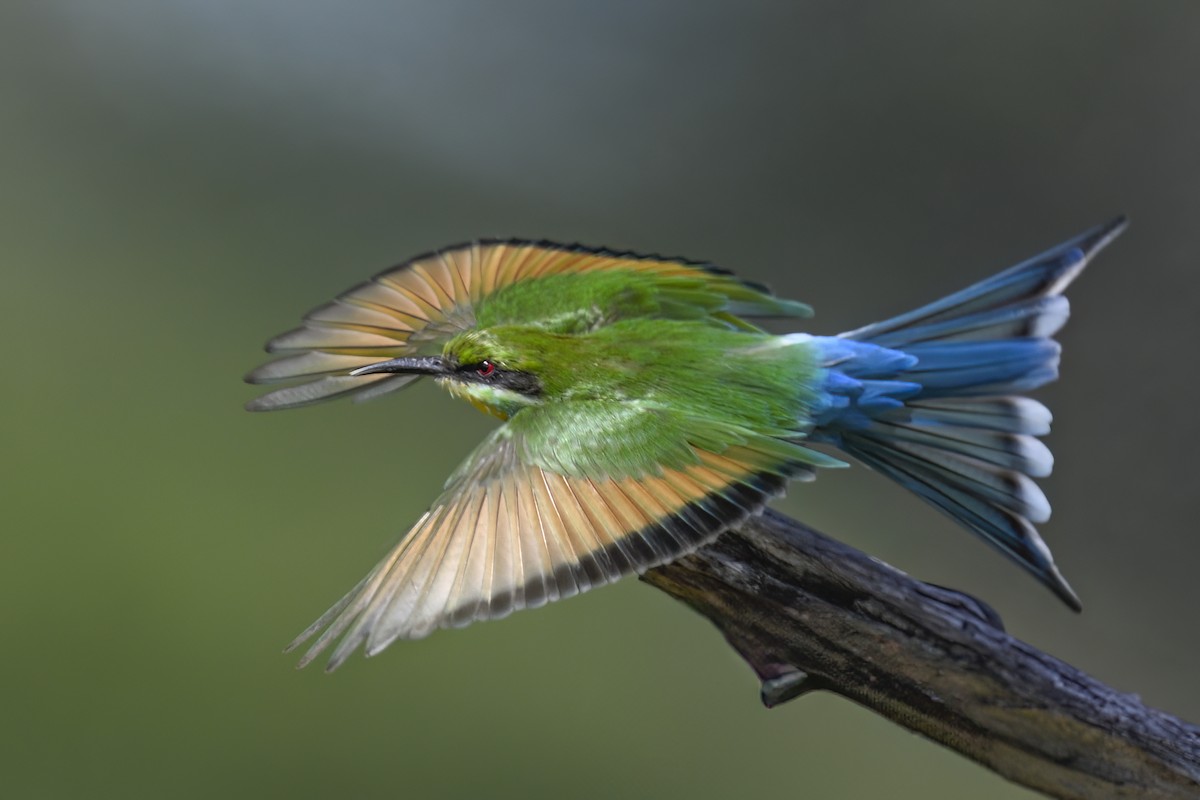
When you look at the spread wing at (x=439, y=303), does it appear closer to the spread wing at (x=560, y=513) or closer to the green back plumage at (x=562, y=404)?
the green back plumage at (x=562, y=404)

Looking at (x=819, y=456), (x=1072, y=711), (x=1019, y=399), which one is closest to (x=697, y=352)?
(x=819, y=456)

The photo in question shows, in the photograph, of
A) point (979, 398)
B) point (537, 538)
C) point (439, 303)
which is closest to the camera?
point (537, 538)

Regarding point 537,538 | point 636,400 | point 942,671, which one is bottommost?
point 942,671

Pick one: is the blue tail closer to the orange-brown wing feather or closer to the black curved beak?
the orange-brown wing feather

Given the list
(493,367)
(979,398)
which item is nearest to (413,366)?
(493,367)

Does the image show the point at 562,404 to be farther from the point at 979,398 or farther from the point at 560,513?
the point at 979,398

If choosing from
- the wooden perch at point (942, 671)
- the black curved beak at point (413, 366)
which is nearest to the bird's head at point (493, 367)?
the black curved beak at point (413, 366)

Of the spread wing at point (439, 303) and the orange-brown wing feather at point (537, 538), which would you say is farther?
the spread wing at point (439, 303)
